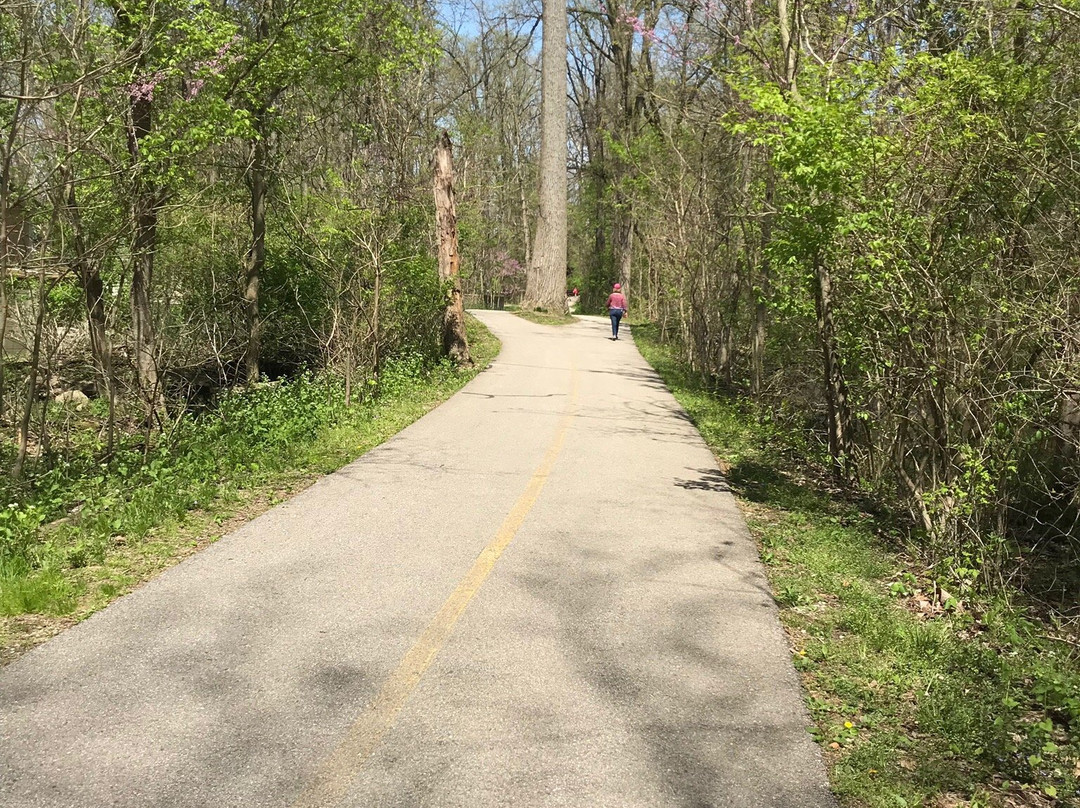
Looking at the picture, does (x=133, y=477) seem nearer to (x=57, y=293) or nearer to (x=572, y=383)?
(x=57, y=293)

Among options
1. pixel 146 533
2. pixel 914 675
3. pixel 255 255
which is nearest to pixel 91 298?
pixel 146 533

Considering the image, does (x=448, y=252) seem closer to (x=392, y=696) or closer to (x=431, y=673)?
(x=431, y=673)

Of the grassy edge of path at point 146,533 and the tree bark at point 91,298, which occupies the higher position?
the tree bark at point 91,298

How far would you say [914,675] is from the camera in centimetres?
488

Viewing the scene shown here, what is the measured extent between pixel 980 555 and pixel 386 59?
42.9 feet

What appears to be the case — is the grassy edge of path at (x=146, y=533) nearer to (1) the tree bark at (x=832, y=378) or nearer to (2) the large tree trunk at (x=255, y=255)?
(2) the large tree trunk at (x=255, y=255)

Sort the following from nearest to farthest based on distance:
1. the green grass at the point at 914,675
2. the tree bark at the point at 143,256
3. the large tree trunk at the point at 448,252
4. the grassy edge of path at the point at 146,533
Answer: the green grass at the point at 914,675
the grassy edge of path at the point at 146,533
the tree bark at the point at 143,256
the large tree trunk at the point at 448,252

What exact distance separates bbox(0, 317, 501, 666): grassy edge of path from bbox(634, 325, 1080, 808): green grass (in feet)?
14.4

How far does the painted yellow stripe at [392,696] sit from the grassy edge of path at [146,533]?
2.07 m

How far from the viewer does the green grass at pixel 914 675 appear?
12.5ft

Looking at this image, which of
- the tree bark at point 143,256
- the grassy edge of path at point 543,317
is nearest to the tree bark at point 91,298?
the tree bark at point 143,256

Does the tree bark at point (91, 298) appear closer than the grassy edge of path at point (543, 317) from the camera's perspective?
Yes

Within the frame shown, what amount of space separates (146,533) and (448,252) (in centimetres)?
1276

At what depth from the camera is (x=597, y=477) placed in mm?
9594
